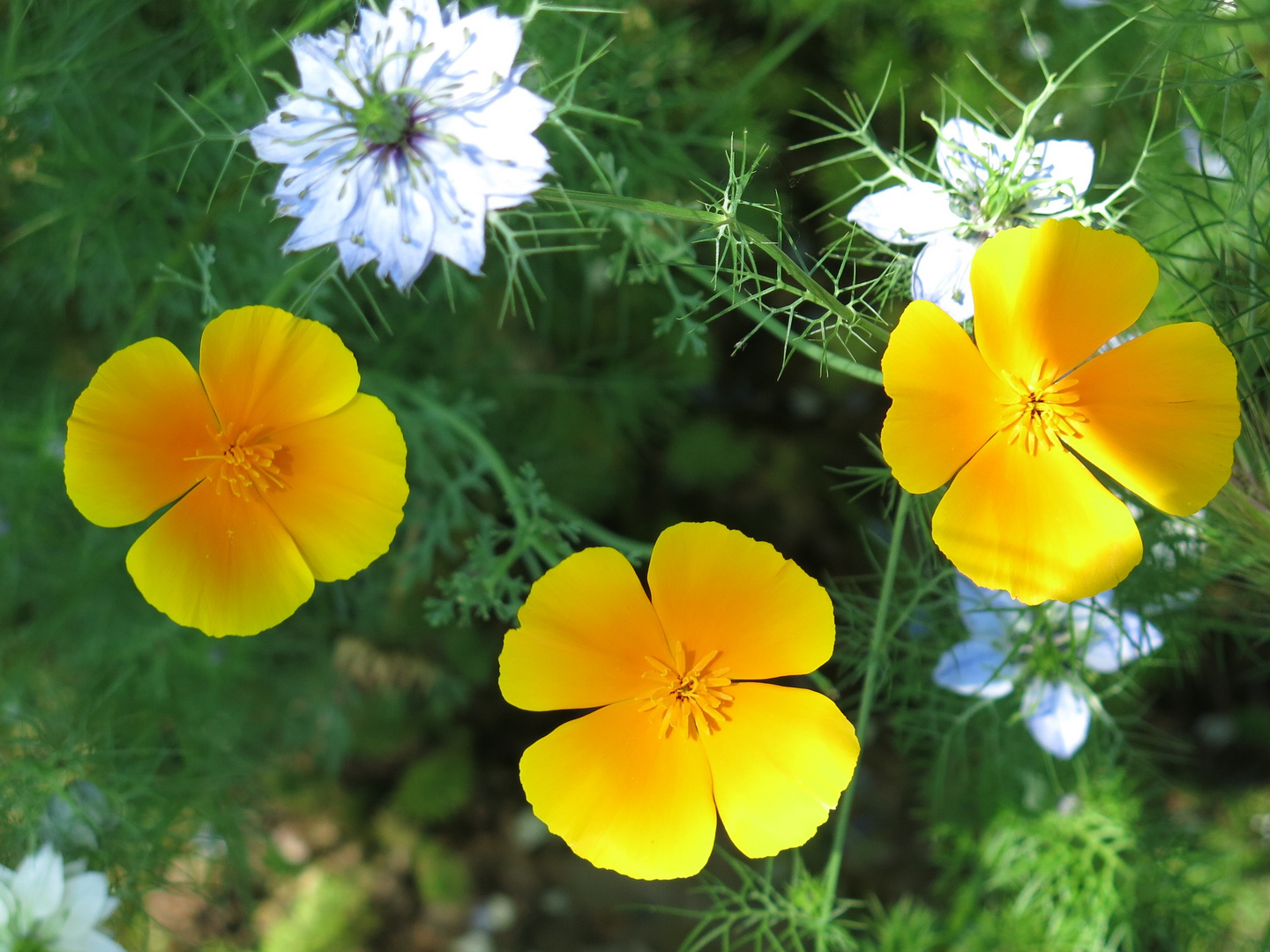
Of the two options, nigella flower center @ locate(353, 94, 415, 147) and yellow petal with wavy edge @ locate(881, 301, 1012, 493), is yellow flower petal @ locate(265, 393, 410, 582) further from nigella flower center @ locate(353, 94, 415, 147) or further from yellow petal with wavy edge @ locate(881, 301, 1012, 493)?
yellow petal with wavy edge @ locate(881, 301, 1012, 493)

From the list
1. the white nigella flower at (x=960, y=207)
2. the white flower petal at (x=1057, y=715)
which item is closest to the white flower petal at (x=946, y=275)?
the white nigella flower at (x=960, y=207)

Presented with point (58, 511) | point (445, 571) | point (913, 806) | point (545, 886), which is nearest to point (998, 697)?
point (913, 806)

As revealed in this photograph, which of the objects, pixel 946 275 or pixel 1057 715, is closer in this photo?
pixel 946 275

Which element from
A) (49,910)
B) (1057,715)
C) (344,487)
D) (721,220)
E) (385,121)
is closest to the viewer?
(721,220)

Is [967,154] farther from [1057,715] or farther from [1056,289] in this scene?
[1057,715]

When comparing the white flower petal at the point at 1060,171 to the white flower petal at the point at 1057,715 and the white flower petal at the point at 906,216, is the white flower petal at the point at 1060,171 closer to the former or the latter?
the white flower petal at the point at 906,216

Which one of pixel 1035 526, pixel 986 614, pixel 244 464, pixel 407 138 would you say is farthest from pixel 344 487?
pixel 986 614
